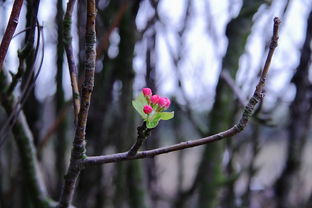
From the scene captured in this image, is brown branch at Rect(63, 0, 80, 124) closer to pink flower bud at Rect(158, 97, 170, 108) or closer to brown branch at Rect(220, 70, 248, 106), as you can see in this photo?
pink flower bud at Rect(158, 97, 170, 108)

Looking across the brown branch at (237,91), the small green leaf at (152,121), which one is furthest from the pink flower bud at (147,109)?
the brown branch at (237,91)

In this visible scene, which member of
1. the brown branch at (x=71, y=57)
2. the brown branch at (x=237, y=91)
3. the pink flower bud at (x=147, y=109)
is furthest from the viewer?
the brown branch at (x=237, y=91)

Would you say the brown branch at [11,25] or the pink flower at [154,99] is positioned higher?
the brown branch at [11,25]

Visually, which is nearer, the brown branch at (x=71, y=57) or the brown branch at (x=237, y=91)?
the brown branch at (x=71, y=57)

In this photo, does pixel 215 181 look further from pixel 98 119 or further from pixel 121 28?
pixel 121 28

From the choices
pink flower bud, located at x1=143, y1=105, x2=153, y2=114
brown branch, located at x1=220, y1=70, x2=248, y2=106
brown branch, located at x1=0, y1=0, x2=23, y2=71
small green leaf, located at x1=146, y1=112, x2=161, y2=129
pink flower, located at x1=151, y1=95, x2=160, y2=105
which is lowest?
brown branch, located at x1=220, y1=70, x2=248, y2=106

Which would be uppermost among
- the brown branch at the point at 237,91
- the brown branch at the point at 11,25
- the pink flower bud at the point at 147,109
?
the brown branch at the point at 11,25

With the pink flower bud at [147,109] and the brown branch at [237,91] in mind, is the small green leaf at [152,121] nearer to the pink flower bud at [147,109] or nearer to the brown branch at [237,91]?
the pink flower bud at [147,109]

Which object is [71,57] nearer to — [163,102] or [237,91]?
[163,102]

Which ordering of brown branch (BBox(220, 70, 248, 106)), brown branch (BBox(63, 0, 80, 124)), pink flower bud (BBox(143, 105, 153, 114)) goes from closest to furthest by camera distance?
pink flower bud (BBox(143, 105, 153, 114)), brown branch (BBox(63, 0, 80, 124)), brown branch (BBox(220, 70, 248, 106))

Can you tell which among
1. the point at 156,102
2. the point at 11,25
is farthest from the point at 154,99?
the point at 11,25

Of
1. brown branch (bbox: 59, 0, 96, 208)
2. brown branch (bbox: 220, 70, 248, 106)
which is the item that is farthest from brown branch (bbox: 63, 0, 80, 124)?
brown branch (bbox: 220, 70, 248, 106)
